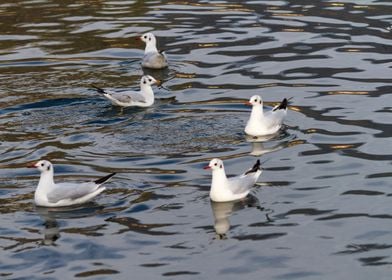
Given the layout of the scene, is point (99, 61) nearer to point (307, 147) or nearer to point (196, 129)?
point (196, 129)

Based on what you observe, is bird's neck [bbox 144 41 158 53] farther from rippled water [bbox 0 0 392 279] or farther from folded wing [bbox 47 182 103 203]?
folded wing [bbox 47 182 103 203]

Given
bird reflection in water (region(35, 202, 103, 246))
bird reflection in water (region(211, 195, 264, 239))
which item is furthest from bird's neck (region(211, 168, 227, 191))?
bird reflection in water (region(35, 202, 103, 246))

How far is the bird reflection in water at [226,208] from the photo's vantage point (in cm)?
1536

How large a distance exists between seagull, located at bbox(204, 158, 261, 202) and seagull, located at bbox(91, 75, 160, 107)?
17.4 feet

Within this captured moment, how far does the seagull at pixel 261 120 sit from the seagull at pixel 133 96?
2.69m

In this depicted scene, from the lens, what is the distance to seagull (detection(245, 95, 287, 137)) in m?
19.4

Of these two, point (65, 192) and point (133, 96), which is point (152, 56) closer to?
point (133, 96)

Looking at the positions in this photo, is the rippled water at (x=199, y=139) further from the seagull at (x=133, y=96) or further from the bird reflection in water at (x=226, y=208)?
the seagull at (x=133, y=96)

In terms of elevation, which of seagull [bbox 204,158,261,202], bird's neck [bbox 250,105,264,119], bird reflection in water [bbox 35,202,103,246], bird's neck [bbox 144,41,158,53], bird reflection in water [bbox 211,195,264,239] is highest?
bird's neck [bbox 144,41,158,53]

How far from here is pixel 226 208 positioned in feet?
53.1

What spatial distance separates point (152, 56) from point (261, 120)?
558 cm

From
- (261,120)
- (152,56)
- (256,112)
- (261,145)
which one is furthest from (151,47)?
(261,145)

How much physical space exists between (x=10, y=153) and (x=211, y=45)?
856cm

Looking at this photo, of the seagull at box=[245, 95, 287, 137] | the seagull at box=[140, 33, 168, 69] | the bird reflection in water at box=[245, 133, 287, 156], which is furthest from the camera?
the seagull at box=[140, 33, 168, 69]
